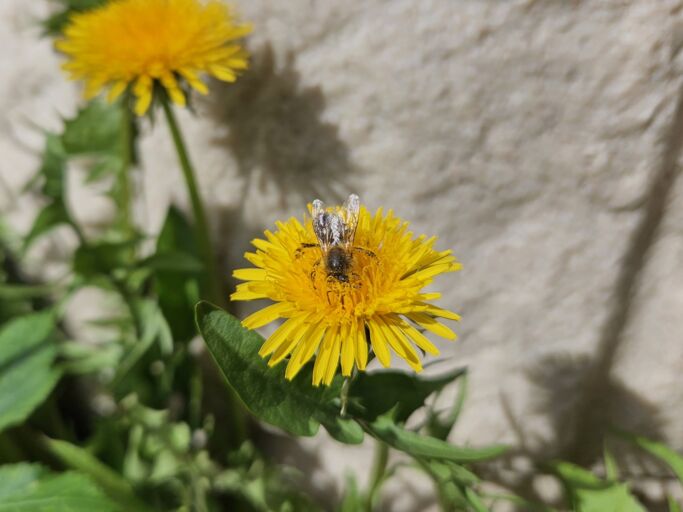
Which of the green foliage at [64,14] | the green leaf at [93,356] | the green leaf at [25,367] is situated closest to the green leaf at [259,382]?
the green leaf at [25,367]

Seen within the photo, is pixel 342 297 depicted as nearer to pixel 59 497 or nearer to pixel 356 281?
pixel 356 281

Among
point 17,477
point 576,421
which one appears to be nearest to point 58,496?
point 17,477

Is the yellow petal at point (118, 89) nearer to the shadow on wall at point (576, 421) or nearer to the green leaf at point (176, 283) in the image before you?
the green leaf at point (176, 283)

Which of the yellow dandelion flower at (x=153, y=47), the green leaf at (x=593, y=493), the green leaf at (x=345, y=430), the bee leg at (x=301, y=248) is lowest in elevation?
the green leaf at (x=593, y=493)

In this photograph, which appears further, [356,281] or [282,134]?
[282,134]

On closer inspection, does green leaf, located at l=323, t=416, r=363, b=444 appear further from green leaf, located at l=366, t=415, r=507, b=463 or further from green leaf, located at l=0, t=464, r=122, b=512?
green leaf, located at l=0, t=464, r=122, b=512

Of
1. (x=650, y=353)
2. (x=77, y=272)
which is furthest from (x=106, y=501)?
(x=650, y=353)

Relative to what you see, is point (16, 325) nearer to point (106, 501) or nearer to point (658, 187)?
point (106, 501)
